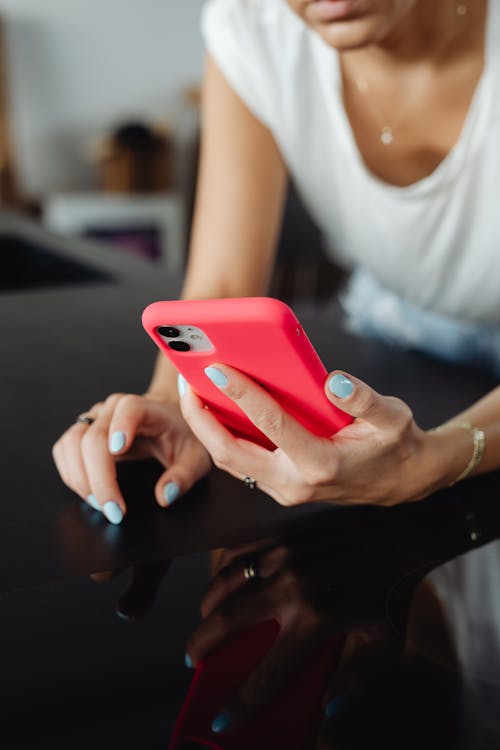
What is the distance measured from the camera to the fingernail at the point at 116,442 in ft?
2.20

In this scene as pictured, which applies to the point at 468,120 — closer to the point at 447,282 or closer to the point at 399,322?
the point at 447,282

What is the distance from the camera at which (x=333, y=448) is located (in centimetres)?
55

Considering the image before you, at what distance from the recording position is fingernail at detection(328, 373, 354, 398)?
0.51m

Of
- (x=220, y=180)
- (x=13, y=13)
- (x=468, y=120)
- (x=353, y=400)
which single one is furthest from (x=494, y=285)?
(x=13, y=13)

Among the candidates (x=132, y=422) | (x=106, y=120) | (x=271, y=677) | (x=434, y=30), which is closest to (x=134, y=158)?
(x=106, y=120)

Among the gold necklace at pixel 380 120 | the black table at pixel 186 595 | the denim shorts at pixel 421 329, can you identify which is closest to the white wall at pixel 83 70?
the denim shorts at pixel 421 329

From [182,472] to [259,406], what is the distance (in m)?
0.18

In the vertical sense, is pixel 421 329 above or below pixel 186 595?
below

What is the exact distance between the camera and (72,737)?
41cm

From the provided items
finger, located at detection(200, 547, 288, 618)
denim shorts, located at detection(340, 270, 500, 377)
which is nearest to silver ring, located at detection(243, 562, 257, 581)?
finger, located at detection(200, 547, 288, 618)

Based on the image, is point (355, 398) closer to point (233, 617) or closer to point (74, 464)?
point (233, 617)

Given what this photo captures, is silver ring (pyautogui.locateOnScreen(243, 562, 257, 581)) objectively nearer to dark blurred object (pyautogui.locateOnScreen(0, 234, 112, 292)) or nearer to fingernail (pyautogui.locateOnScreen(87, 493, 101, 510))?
fingernail (pyautogui.locateOnScreen(87, 493, 101, 510))

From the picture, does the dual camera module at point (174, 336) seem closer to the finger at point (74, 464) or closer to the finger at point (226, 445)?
the finger at point (226, 445)

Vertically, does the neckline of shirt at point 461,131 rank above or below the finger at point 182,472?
above
